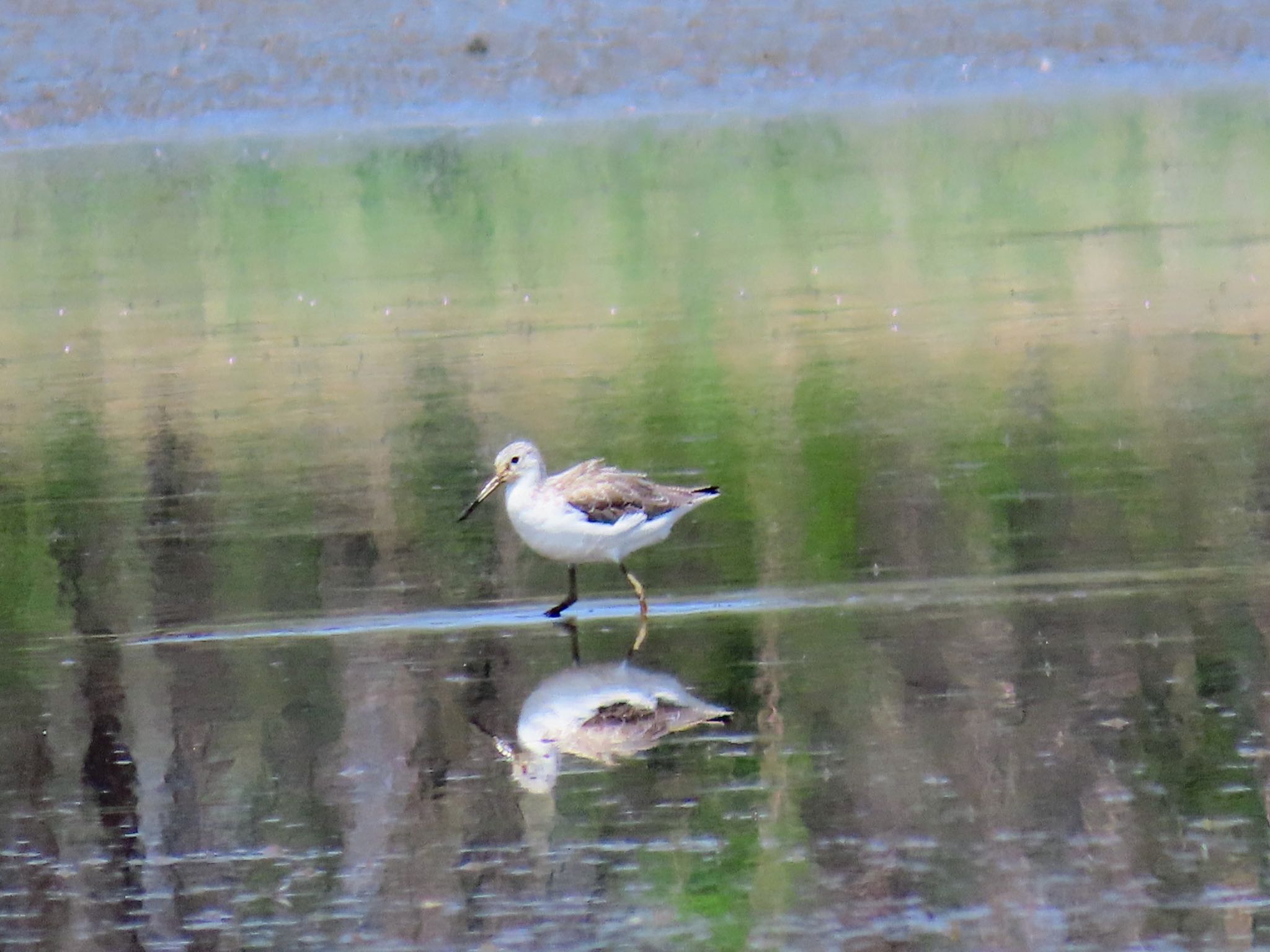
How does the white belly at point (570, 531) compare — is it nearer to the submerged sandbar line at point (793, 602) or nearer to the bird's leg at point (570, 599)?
the bird's leg at point (570, 599)

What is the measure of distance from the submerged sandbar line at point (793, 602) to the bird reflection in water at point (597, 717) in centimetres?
115

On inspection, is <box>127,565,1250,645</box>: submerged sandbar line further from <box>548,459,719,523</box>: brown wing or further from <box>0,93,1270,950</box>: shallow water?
<box>548,459,719,523</box>: brown wing

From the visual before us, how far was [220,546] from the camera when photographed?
13789 mm

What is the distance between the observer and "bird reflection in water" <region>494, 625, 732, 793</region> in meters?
9.24

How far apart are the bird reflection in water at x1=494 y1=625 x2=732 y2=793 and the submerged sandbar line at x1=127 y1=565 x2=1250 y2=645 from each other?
3.79 feet

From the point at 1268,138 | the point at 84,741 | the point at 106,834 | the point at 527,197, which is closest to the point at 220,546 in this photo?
the point at 84,741

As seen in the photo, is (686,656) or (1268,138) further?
(1268,138)

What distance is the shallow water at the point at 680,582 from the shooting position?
7.95m

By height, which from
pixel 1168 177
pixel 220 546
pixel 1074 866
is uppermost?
pixel 1168 177

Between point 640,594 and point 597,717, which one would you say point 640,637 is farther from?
point 597,717

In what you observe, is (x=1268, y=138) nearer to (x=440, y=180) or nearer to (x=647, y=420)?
(x=440, y=180)

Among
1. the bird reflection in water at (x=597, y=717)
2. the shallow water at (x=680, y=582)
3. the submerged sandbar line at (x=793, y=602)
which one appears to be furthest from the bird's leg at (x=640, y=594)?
the bird reflection in water at (x=597, y=717)

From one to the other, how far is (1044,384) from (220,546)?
6486 mm

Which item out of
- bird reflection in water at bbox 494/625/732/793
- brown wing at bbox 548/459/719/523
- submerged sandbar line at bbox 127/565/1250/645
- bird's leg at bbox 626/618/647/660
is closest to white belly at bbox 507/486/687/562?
brown wing at bbox 548/459/719/523
